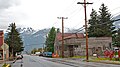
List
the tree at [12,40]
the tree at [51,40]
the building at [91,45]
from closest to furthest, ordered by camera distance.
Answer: the building at [91,45]
the tree at [12,40]
the tree at [51,40]

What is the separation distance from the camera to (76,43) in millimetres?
93500

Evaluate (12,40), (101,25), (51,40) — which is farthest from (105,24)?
(51,40)

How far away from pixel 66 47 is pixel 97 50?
20.9m

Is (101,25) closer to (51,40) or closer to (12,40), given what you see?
(12,40)

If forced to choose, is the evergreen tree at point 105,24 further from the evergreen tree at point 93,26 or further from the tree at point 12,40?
the tree at point 12,40

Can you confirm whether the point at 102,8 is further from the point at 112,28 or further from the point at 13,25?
the point at 13,25

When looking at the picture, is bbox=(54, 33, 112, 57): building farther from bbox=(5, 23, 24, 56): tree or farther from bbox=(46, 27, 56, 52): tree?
bbox=(46, 27, 56, 52): tree

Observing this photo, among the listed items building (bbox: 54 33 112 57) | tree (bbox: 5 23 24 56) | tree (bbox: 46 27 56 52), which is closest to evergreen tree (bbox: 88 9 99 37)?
building (bbox: 54 33 112 57)

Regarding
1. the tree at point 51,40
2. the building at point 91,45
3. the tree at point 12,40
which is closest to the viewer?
the building at point 91,45

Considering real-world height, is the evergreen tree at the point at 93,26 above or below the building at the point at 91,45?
above

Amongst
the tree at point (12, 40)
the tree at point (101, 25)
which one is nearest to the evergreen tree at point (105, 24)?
the tree at point (101, 25)

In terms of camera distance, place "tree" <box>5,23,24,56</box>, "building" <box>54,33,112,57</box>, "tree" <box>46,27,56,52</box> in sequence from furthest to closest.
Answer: "tree" <box>46,27,56,52</box> < "tree" <box>5,23,24,56</box> < "building" <box>54,33,112,57</box>

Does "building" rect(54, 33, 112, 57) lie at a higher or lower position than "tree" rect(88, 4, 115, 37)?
lower

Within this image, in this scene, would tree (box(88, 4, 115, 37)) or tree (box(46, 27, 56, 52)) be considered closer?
tree (box(88, 4, 115, 37))
